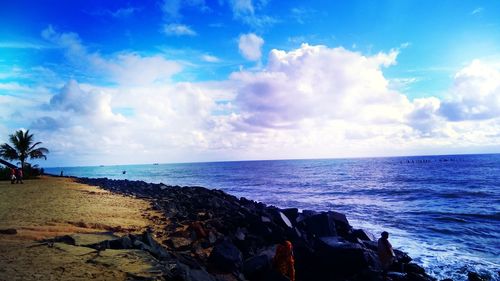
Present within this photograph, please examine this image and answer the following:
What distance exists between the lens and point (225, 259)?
10.7 meters

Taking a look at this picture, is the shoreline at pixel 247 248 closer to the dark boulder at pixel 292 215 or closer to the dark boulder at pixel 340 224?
the dark boulder at pixel 340 224

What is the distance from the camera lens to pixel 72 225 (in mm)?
14742

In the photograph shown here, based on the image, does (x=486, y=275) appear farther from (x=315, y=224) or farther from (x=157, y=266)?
(x=157, y=266)

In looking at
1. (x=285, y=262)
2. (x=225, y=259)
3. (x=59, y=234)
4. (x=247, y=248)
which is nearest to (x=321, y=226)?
(x=247, y=248)

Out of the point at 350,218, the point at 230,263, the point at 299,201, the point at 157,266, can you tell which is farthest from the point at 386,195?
the point at 157,266

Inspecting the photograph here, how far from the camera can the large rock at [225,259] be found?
34.8 feet

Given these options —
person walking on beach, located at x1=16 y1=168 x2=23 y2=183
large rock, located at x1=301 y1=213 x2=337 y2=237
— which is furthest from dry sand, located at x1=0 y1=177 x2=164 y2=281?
person walking on beach, located at x1=16 y1=168 x2=23 y2=183

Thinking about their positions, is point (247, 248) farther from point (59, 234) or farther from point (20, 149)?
point (20, 149)

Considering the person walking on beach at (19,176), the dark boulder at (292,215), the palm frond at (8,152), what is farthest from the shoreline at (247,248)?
the palm frond at (8,152)

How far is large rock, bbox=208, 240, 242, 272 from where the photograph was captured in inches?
418

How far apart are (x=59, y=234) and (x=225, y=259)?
264 inches

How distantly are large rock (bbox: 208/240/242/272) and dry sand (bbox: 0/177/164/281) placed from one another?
2.86 meters

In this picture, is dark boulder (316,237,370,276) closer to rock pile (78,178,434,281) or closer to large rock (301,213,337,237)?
rock pile (78,178,434,281)

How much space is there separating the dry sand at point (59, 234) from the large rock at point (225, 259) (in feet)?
9.37
